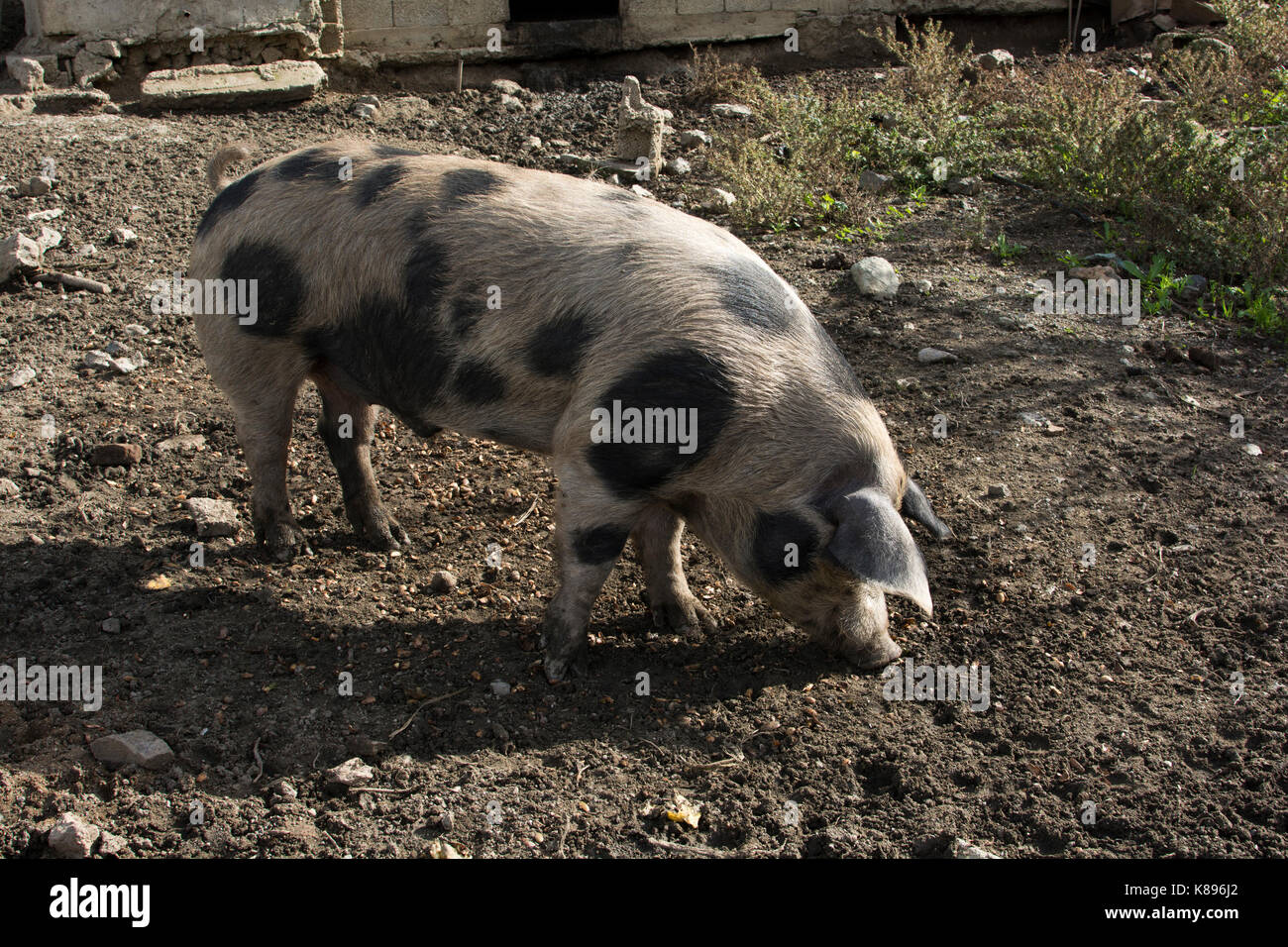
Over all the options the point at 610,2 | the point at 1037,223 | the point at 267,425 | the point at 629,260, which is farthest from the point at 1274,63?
the point at 267,425

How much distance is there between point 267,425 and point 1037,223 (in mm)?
4974

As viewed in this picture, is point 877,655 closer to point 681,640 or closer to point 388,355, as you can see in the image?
point 681,640

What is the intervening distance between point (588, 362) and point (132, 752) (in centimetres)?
190

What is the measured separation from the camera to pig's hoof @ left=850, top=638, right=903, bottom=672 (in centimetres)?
398

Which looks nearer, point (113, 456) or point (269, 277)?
point (269, 277)

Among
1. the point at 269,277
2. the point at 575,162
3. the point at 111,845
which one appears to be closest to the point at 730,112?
the point at 575,162

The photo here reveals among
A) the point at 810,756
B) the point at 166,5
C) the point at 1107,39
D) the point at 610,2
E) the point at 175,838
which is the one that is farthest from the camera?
the point at 610,2

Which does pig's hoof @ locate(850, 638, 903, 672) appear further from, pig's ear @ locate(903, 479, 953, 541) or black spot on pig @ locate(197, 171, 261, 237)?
black spot on pig @ locate(197, 171, 261, 237)

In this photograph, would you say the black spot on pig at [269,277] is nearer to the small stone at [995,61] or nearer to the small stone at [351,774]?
the small stone at [351,774]

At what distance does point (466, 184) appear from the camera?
410cm

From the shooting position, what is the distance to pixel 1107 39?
34.0ft

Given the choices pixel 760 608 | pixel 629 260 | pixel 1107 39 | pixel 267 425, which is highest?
pixel 1107 39

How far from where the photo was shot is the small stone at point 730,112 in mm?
9008

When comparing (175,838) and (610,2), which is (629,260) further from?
(610,2)
